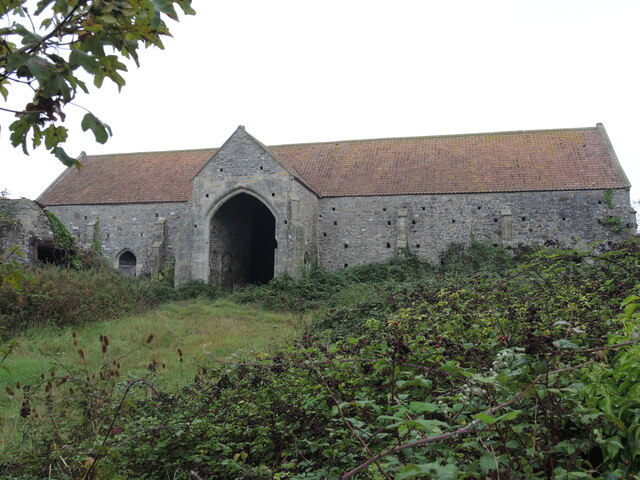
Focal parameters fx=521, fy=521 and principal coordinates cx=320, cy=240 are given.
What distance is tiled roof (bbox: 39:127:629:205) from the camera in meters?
23.2

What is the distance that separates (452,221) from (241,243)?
34.1 feet

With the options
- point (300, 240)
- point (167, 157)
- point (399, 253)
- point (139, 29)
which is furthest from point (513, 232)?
point (139, 29)

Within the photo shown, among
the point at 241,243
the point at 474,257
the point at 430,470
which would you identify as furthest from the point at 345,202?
the point at 430,470

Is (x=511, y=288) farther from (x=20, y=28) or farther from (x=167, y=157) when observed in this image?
(x=167, y=157)

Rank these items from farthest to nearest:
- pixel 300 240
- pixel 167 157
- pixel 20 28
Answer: pixel 167 157, pixel 300 240, pixel 20 28

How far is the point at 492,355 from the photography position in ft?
14.1

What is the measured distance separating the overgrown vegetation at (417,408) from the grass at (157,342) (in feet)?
4.82

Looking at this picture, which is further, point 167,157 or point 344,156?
point 167,157

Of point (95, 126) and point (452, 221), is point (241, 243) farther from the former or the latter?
point (95, 126)

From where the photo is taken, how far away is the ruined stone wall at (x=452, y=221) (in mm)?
22000

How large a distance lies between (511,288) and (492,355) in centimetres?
425

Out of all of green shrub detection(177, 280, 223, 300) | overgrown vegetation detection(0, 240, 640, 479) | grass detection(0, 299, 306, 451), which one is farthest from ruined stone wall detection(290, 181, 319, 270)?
overgrown vegetation detection(0, 240, 640, 479)

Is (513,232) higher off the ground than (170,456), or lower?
higher

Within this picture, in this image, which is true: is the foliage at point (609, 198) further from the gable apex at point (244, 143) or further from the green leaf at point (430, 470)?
the green leaf at point (430, 470)
